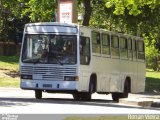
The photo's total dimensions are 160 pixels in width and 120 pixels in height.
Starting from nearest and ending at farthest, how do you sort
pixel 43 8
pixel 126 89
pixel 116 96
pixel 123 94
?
pixel 123 94 → pixel 126 89 → pixel 116 96 → pixel 43 8

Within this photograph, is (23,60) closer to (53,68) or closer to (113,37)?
(53,68)

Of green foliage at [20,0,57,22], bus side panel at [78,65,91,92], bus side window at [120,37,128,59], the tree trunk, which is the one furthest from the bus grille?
the tree trunk

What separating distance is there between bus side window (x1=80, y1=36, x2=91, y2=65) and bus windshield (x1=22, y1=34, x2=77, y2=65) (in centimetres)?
40

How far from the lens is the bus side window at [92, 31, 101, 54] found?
2515cm

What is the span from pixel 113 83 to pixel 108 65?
111cm

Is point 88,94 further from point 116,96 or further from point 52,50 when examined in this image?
point 116,96

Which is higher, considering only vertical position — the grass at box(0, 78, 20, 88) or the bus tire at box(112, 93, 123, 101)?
the bus tire at box(112, 93, 123, 101)

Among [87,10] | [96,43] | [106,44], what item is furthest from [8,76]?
[96,43]

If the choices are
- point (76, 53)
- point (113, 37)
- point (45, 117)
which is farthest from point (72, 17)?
point (45, 117)

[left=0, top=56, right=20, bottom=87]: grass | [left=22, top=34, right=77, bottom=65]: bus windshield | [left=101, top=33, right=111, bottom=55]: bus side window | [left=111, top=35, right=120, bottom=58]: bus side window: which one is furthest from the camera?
[left=0, top=56, right=20, bottom=87]: grass

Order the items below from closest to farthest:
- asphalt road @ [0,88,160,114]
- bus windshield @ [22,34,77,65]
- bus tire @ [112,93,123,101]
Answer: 1. asphalt road @ [0,88,160,114]
2. bus windshield @ [22,34,77,65]
3. bus tire @ [112,93,123,101]

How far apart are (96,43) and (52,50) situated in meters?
2.61

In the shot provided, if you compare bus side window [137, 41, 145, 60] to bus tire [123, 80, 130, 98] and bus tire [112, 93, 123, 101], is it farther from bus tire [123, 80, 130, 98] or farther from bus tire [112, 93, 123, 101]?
bus tire [112, 93, 123, 101]

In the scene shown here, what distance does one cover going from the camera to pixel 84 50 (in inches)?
955
